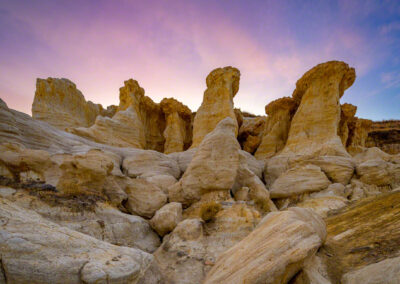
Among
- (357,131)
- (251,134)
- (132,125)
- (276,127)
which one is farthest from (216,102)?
(357,131)

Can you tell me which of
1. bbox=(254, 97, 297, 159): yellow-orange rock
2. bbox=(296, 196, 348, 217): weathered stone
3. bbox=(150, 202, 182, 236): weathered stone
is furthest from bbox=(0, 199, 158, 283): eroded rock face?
bbox=(254, 97, 297, 159): yellow-orange rock

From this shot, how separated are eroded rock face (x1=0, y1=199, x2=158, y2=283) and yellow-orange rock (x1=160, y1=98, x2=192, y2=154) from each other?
20.0m

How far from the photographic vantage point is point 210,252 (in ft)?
17.2

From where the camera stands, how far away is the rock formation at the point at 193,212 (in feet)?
9.74

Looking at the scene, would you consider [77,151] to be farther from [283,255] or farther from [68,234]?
[283,255]

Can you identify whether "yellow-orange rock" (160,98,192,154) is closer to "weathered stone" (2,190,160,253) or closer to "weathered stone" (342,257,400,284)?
"weathered stone" (2,190,160,253)

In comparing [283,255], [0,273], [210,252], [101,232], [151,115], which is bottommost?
[210,252]

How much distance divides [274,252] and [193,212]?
205 inches

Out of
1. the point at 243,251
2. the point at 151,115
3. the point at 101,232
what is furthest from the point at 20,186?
the point at 151,115

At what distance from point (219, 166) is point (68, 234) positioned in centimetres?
612

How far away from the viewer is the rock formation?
2.97 m

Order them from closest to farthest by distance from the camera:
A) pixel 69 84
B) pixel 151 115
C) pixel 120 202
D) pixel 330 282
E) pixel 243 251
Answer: pixel 330 282, pixel 243 251, pixel 120 202, pixel 69 84, pixel 151 115

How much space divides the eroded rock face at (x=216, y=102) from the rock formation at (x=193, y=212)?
5685 mm

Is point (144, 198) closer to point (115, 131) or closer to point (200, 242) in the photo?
point (200, 242)
